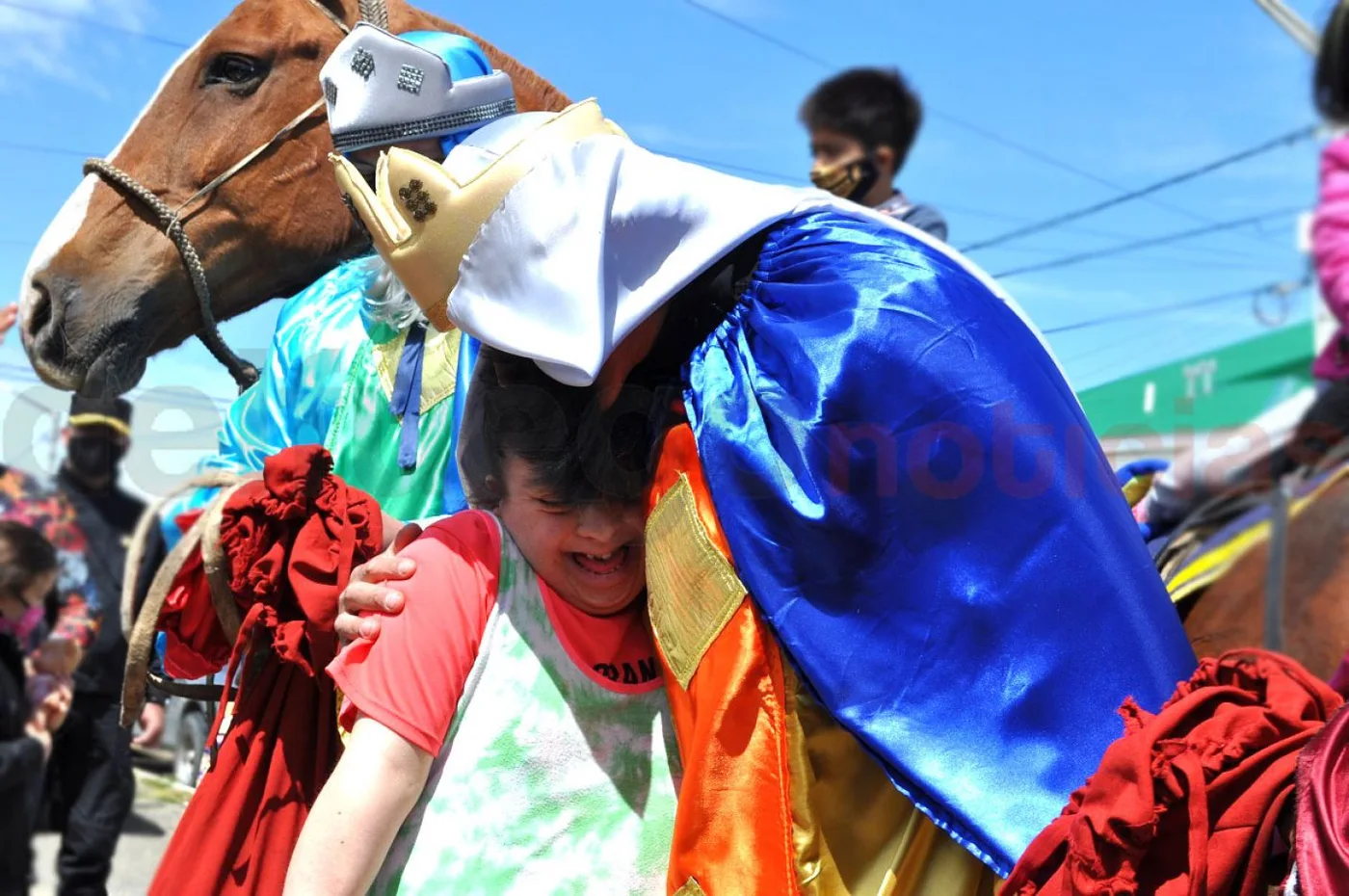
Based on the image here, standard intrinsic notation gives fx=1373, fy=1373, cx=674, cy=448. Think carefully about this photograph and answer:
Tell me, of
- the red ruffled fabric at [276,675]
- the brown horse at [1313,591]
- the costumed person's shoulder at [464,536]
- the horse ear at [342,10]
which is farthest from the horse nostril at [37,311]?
the brown horse at [1313,591]

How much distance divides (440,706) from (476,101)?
52.7 inches

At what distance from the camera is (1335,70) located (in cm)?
139

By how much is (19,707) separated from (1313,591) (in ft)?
13.9

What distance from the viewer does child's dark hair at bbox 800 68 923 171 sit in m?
4.41

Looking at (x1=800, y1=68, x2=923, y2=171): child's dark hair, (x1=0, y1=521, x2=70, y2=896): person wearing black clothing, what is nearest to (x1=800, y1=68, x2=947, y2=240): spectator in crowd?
(x1=800, y1=68, x2=923, y2=171): child's dark hair

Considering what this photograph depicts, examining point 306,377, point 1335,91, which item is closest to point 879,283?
point 1335,91

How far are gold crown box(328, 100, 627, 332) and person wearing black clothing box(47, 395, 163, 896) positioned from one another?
3685 millimetres

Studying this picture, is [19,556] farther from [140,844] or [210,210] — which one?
[140,844]

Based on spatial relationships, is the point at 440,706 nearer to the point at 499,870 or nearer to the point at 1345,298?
the point at 499,870

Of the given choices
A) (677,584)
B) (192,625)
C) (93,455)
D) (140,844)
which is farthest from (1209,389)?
(140,844)

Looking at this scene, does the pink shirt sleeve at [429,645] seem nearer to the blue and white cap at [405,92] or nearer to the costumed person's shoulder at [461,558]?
the costumed person's shoulder at [461,558]

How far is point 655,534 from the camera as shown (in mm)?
1590

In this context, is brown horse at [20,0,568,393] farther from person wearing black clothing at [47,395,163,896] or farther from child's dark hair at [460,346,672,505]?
person wearing black clothing at [47,395,163,896]

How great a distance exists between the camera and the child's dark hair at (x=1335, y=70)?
1.38 meters
